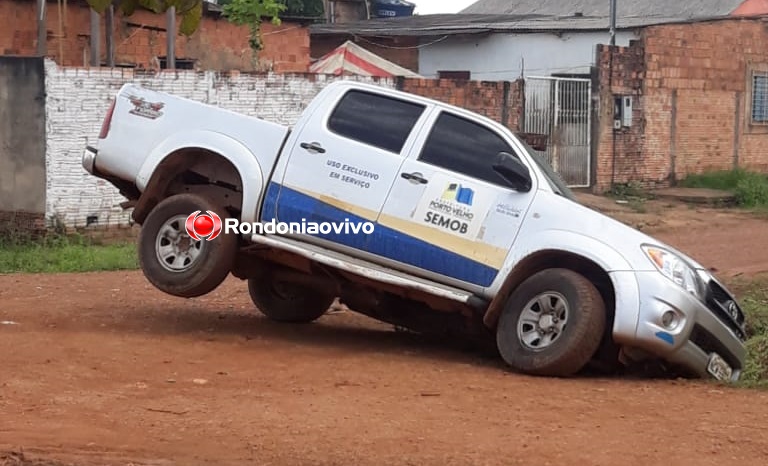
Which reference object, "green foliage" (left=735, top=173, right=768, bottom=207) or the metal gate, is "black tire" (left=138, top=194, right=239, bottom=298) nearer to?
the metal gate

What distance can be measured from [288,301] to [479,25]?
19.4 meters

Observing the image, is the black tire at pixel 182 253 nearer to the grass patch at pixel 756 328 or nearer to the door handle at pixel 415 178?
the door handle at pixel 415 178

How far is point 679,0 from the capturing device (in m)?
37.3

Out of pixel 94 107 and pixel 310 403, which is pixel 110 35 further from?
pixel 310 403

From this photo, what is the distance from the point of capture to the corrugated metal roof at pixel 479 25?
85.6 ft

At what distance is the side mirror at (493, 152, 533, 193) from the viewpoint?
8.48 m

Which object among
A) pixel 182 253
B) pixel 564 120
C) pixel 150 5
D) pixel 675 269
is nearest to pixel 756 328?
pixel 675 269

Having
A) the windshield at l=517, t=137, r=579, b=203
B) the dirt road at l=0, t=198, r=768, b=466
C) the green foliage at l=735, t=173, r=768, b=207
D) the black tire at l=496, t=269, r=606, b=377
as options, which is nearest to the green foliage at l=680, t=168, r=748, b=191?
the green foliage at l=735, t=173, r=768, b=207

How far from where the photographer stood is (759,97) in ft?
88.5

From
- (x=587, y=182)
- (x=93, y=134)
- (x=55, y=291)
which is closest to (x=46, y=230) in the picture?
(x=93, y=134)

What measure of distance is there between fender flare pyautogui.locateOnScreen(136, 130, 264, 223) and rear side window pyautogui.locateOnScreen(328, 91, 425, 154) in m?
0.68

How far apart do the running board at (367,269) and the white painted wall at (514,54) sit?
1635 centimetres

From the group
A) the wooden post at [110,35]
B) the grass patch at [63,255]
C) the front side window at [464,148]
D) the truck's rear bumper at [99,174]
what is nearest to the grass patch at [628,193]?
the wooden post at [110,35]

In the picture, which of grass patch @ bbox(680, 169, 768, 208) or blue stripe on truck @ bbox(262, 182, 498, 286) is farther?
grass patch @ bbox(680, 169, 768, 208)
